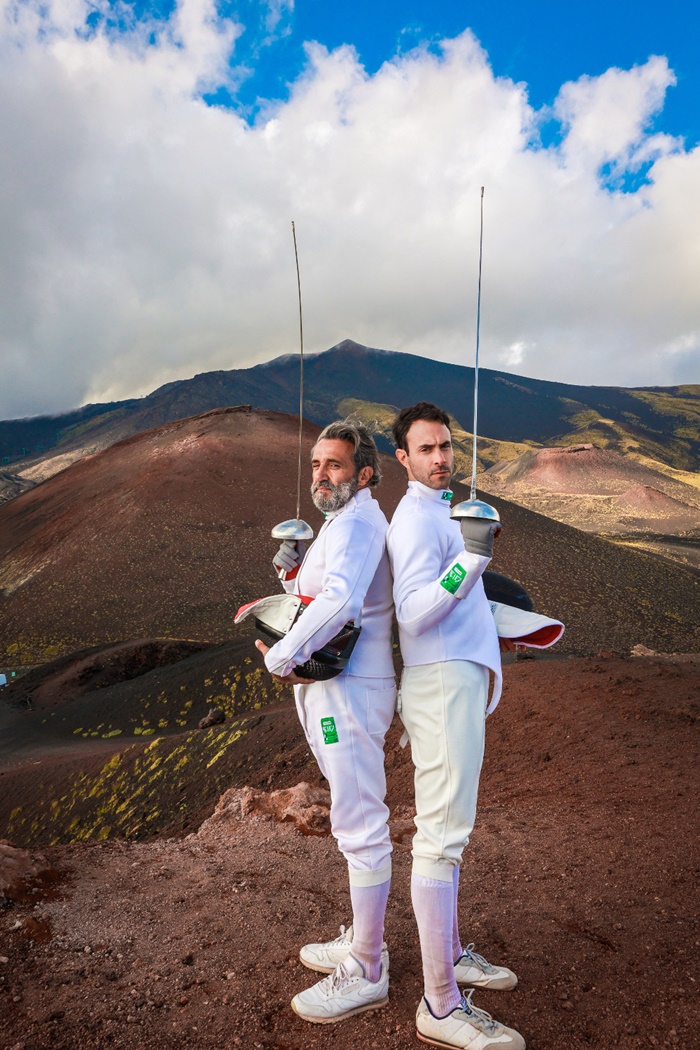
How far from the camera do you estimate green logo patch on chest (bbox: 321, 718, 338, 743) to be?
2.77 metres

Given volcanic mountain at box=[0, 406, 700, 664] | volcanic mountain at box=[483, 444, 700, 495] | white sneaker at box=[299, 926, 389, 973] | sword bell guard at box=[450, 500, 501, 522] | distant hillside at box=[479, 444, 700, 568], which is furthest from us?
volcanic mountain at box=[483, 444, 700, 495]

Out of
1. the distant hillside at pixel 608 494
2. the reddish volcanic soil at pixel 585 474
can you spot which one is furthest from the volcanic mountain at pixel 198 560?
the reddish volcanic soil at pixel 585 474

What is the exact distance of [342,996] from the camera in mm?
2787

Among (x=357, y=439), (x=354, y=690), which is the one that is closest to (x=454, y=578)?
(x=354, y=690)

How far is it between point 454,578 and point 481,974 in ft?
5.89

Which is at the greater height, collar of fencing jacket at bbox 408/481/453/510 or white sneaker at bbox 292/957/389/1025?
collar of fencing jacket at bbox 408/481/453/510

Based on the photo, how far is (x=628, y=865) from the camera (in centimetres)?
436

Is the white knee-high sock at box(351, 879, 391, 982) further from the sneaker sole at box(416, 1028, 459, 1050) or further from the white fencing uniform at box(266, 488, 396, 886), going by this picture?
the sneaker sole at box(416, 1028, 459, 1050)

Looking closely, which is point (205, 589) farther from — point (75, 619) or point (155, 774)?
point (155, 774)

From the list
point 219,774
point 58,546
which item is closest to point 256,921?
point 219,774

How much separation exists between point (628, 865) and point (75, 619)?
23917 millimetres

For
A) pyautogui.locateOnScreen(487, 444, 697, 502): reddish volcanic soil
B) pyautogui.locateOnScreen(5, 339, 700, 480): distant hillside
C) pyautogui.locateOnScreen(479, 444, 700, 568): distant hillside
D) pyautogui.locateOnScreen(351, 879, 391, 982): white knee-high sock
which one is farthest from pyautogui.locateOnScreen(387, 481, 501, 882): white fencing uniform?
pyautogui.locateOnScreen(5, 339, 700, 480): distant hillside

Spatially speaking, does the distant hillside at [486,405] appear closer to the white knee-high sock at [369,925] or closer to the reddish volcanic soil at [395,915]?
the reddish volcanic soil at [395,915]

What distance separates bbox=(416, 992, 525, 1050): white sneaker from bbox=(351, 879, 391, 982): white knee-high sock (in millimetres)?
274
